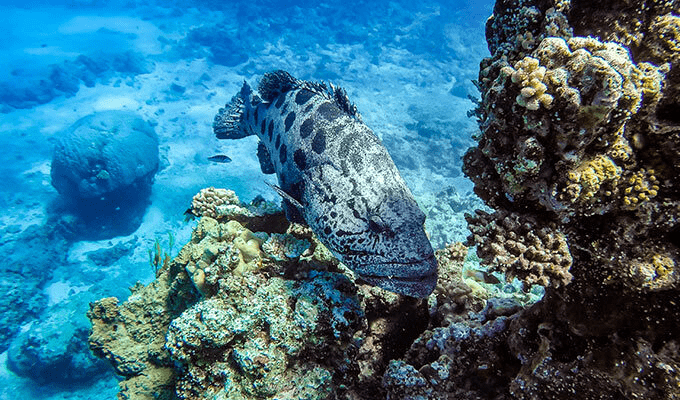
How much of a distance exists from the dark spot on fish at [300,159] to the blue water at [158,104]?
4.38 m

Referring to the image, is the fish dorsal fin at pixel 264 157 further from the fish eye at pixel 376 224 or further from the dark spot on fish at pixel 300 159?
the fish eye at pixel 376 224

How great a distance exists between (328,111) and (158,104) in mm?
23064

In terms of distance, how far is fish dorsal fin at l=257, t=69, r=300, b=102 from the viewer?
16.5 ft

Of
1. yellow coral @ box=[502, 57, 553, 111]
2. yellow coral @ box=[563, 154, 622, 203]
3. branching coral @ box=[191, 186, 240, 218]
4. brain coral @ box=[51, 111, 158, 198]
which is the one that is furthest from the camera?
A: brain coral @ box=[51, 111, 158, 198]

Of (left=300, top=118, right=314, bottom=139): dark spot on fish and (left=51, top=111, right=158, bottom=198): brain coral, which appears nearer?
(left=300, top=118, right=314, bottom=139): dark spot on fish

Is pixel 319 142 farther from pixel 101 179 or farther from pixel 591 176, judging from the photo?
pixel 101 179

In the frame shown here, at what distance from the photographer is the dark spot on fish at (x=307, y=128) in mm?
4246

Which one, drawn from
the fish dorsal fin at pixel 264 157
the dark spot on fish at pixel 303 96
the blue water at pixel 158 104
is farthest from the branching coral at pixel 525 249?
the blue water at pixel 158 104

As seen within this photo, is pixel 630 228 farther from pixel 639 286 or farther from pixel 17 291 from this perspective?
pixel 17 291

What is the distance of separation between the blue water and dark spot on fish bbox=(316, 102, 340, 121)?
487 cm

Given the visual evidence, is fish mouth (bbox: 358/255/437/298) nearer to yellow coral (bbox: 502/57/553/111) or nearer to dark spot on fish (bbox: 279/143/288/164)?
yellow coral (bbox: 502/57/553/111)

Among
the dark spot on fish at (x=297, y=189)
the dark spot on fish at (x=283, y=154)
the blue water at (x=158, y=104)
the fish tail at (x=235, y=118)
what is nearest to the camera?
the dark spot on fish at (x=297, y=189)

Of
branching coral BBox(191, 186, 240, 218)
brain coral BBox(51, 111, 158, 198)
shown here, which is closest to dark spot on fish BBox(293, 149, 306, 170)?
branching coral BBox(191, 186, 240, 218)

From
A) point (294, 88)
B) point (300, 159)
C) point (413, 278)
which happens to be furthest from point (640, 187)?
point (294, 88)
